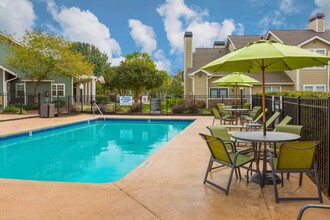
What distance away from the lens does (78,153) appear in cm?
989

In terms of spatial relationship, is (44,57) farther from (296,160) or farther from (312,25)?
(312,25)

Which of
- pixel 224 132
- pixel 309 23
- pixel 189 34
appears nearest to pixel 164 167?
pixel 224 132

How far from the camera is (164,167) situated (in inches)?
250

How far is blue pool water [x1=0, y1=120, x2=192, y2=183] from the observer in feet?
24.6

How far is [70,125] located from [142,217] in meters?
13.5

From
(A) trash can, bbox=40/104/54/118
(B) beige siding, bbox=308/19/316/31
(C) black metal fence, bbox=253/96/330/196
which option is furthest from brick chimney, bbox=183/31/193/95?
Answer: (C) black metal fence, bbox=253/96/330/196

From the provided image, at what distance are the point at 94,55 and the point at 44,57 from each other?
1338 inches

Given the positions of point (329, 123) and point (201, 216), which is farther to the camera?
point (329, 123)

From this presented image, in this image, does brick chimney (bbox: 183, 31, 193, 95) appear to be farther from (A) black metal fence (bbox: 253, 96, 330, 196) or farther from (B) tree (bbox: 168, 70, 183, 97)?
(A) black metal fence (bbox: 253, 96, 330, 196)

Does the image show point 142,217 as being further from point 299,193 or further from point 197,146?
point 197,146

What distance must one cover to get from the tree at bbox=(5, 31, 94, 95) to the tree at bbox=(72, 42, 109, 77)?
31505mm

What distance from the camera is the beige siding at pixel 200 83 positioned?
2638 cm

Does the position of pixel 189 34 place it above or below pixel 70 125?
above

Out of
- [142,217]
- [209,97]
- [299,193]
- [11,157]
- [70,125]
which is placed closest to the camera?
[142,217]
